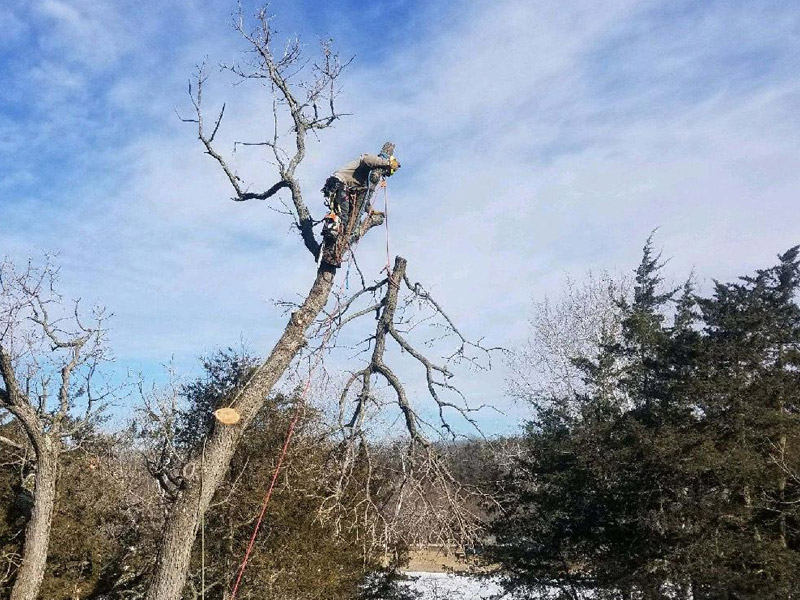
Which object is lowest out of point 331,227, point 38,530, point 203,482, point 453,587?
point 453,587

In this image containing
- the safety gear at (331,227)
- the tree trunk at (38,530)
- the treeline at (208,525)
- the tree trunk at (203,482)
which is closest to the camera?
the tree trunk at (203,482)

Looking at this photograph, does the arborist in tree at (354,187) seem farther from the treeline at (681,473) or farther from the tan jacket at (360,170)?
the treeline at (681,473)

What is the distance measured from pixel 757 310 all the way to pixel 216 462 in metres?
10.7

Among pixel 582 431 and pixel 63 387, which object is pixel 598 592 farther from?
pixel 63 387

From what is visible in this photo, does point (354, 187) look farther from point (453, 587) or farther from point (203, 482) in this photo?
point (453, 587)

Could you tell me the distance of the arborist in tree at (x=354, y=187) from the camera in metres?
5.59

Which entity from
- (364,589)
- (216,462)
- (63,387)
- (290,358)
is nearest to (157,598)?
(216,462)

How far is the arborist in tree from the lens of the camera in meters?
5.59

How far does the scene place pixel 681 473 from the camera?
38.7ft

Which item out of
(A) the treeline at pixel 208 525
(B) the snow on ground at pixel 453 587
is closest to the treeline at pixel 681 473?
(A) the treeline at pixel 208 525

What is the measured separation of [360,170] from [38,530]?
683 centimetres

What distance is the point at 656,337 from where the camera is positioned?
13.3m

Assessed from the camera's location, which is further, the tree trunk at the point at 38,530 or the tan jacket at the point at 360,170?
the tree trunk at the point at 38,530

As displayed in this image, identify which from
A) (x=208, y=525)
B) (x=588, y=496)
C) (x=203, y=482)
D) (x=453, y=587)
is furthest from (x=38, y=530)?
(x=453, y=587)
